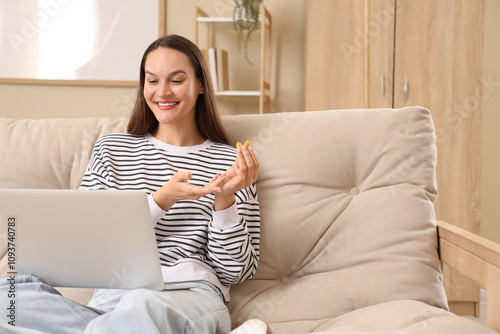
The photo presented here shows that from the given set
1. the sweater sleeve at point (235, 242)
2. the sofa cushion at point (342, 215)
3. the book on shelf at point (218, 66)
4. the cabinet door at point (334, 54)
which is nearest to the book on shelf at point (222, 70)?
the book on shelf at point (218, 66)

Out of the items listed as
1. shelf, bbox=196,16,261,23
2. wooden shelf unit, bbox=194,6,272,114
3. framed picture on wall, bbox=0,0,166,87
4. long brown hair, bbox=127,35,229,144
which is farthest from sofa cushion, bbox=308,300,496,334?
framed picture on wall, bbox=0,0,166,87

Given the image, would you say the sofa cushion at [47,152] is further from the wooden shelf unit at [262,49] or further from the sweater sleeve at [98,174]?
the wooden shelf unit at [262,49]

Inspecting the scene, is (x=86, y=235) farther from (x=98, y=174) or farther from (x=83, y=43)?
(x=83, y=43)

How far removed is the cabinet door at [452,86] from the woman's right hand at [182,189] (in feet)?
5.01

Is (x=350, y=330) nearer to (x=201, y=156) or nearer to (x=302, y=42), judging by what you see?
(x=201, y=156)

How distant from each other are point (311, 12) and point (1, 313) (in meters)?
2.10

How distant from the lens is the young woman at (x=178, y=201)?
982 millimetres

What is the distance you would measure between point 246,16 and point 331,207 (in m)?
1.59

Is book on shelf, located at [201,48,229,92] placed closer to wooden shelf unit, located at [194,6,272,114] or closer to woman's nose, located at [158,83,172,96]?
wooden shelf unit, located at [194,6,272,114]

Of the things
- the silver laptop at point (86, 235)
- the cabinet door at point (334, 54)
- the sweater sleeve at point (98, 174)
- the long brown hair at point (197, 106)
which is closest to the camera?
the silver laptop at point (86, 235)

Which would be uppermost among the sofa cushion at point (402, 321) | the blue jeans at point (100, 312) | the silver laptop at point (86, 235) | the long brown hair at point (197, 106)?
the long brown hair at point (197, 106)

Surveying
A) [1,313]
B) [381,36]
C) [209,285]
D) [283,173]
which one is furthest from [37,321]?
[381,36]

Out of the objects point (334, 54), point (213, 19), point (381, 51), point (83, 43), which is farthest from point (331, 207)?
point (83, 43)

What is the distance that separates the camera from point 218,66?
105 inches
